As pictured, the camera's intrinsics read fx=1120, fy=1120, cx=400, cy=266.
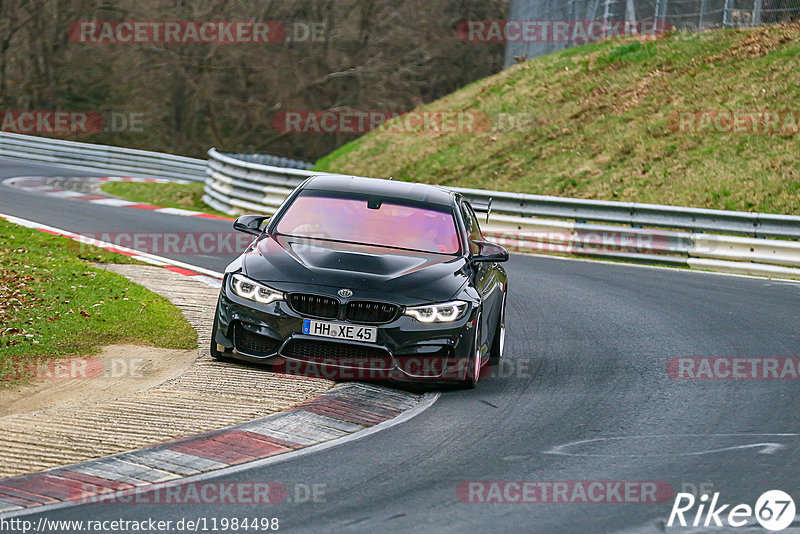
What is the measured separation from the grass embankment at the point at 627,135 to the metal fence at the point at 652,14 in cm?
55

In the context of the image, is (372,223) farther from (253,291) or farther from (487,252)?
(253,291)

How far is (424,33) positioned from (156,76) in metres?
13.0

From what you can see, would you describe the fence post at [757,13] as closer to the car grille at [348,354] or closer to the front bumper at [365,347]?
the front bumper at [365,347]

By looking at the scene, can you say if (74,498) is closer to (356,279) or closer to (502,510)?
(502,510)

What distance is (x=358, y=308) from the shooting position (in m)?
8.39

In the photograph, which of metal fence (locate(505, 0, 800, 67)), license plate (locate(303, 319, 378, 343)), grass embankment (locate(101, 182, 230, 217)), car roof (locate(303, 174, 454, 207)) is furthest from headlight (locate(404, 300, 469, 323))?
metal fence (locate(505, 0, 800, 67))

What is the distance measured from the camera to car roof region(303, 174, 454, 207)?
33.1 feet

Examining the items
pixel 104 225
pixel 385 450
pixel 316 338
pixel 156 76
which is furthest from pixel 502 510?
pixel 156 76

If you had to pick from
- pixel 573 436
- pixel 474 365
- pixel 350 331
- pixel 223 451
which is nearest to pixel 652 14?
pixel 474 365

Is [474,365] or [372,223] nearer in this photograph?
[474,365]

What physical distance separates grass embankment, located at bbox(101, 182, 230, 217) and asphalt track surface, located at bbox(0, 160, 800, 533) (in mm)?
14365

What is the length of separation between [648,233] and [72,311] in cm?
1156

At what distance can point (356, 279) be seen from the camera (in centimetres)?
852

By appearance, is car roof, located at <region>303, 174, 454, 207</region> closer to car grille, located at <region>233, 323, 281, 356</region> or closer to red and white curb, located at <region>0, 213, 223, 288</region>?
car grille, located at <region>233, 323, 281, 356</region>
